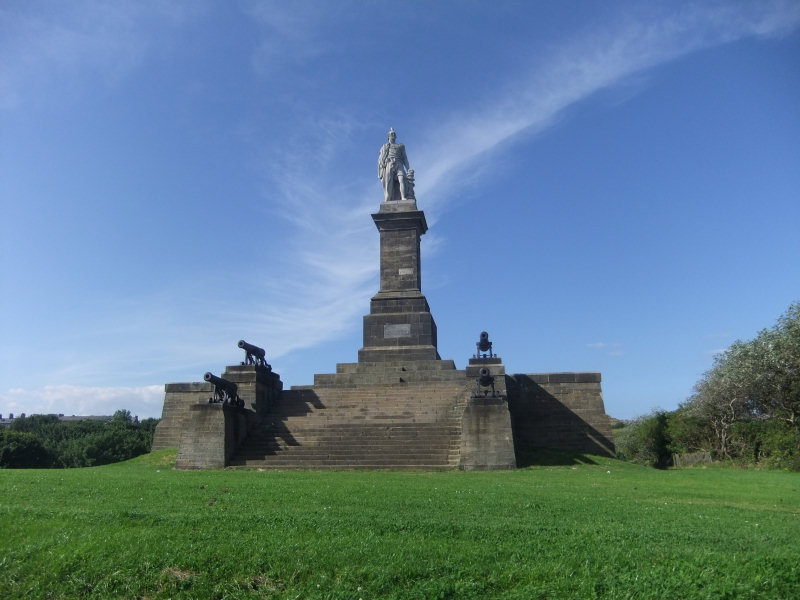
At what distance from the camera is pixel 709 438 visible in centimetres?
2912

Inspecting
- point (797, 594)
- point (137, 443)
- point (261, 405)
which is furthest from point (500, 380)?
point (137, 443)

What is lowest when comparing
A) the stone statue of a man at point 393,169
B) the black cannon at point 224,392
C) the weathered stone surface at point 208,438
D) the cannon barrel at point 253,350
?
the weathered stone surface at point 208,438

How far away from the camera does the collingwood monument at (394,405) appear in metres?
18.3

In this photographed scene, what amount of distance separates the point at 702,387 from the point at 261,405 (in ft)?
67.3

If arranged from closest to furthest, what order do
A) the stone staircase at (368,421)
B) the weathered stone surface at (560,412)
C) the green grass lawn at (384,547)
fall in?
1. the green grass lawn at (384,547)
2. the stone staircase at (368,421)
3. the weathered stone surface at (560,412)

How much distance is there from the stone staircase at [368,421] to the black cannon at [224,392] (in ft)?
4.25

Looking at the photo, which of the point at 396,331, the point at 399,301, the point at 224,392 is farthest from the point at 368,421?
the point at 399,301

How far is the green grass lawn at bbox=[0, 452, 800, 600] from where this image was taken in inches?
239

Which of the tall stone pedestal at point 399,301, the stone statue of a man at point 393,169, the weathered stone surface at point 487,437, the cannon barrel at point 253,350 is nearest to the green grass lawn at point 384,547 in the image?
the weathered stone surface at point 487,437

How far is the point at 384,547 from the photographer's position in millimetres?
6727

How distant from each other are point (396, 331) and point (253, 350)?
6.89 m

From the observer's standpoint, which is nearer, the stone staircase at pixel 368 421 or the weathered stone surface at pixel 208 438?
the stone staircase at pixel 368 421

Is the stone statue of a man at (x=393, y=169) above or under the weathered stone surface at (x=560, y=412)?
above

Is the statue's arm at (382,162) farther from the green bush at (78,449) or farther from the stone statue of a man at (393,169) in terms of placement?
the green bush at (78,449)
